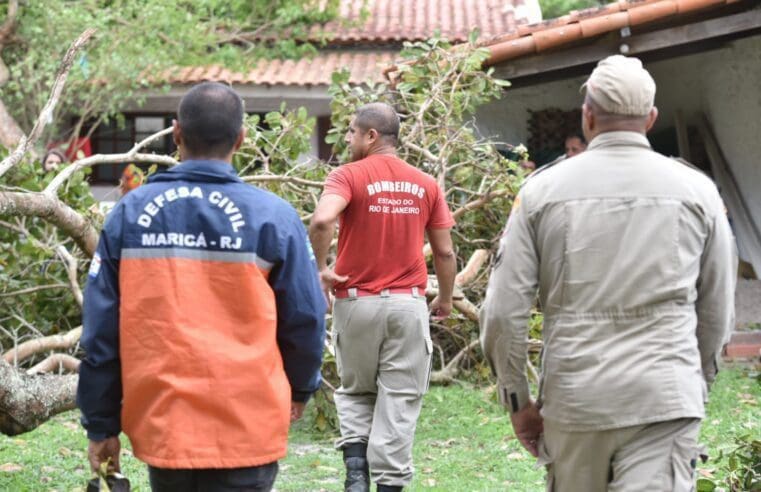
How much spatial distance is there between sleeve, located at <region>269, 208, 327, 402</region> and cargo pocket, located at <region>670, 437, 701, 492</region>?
3.75 ft

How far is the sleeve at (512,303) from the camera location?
12.0ft

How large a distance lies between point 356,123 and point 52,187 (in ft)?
7.58

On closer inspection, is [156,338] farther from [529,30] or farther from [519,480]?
[529,30]

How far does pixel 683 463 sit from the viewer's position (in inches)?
137

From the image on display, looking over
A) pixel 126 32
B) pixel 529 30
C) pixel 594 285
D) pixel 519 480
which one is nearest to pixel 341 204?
pixel 519 480

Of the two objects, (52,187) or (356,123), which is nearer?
(356,123)

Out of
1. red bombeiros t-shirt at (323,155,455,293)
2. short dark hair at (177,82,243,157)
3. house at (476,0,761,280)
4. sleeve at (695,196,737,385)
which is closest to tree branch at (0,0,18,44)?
house at (476,0,761,280)

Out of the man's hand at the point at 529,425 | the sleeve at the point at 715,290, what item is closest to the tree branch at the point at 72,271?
the man's hand at the point at 529,425

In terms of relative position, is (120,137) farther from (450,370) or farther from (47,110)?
(47,110)

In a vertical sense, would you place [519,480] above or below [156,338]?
below

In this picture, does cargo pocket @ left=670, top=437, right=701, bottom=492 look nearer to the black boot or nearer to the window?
the black boot

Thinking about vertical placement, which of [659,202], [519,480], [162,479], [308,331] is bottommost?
[519,480]

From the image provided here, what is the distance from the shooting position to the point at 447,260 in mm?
6270

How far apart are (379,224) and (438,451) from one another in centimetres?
233
